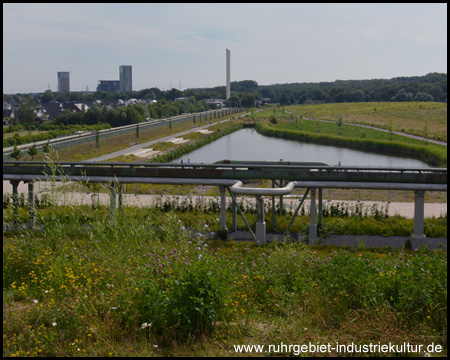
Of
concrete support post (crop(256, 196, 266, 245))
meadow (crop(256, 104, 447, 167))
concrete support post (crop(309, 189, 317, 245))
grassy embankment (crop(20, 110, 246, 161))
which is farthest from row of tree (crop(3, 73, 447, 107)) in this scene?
concrete support post (crop(256, 196, 266, 245))

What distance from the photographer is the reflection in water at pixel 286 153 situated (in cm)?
4173

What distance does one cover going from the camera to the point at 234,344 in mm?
4457

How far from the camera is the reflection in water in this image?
41.7 meters

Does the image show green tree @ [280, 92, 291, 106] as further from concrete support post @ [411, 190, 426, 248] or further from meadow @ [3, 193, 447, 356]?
meadow @ [3, 193, 447, 356]

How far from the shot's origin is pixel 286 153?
49688 millimetres

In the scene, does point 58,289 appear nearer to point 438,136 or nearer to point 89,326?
point 89,326

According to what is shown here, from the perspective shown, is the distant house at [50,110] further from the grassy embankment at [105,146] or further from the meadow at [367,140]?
the meadow at [367,140]

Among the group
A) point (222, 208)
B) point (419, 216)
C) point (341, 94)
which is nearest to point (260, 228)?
point (222, 208)

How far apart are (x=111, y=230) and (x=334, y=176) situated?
5.91 meters

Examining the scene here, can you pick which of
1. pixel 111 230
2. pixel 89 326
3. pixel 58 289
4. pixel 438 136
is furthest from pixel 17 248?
pixel 438 136

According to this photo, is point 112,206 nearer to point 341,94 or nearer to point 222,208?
point 222,208

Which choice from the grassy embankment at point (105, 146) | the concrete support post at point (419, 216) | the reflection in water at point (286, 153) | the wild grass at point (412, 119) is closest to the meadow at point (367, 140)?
the reflection in water at point (286, 153)

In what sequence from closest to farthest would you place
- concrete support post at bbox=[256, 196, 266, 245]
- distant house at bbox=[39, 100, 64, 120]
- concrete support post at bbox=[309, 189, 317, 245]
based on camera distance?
concrete support post at bbox=[256, 196, 266, 245]
concrete support post at bbox=[309, 189, 317, 245]
distant house at bbox=[39, 100, 64, 120]

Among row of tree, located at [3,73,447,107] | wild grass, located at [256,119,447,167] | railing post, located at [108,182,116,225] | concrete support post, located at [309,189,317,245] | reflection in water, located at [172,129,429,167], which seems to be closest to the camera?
railing post, located at [108,182,116,225]
